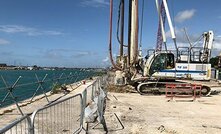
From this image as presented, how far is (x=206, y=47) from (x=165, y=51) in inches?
147

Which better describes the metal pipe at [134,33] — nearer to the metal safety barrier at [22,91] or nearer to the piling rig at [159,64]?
the piling rig at [159,64]

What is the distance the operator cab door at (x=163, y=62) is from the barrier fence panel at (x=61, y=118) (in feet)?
57.1

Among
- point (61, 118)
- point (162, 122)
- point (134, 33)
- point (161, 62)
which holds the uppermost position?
point (134, 33)

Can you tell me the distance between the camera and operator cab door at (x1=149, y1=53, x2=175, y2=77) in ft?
88.8

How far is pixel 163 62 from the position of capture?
27156 mm

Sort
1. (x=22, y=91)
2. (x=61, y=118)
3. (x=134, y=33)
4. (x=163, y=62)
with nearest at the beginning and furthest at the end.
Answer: (x=61, y=118), (x=22, y=91), (x=163, y=62), (x=134, y=33)

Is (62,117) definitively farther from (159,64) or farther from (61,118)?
(159,64)

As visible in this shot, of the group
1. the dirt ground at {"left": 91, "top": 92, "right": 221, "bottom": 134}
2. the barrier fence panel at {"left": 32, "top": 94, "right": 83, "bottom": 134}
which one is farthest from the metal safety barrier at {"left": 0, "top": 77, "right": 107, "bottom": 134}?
the dirt ground at {"left": 91, "top": 92, "right": 221, "bottom": 134}

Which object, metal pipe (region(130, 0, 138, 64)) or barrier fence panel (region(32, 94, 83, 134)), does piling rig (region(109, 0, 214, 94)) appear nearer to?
metal pipe (region(130, 0, 138, 64))

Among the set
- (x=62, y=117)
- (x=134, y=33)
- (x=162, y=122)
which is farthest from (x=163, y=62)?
(x=62, y=117)

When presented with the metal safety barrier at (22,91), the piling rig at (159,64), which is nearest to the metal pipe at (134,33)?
the piling rig at (159,64)

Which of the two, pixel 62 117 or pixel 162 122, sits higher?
pixel 62 117

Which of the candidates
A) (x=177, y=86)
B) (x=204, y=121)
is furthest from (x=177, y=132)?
(x=177, y=86)

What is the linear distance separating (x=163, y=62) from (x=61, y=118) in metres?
19.0
